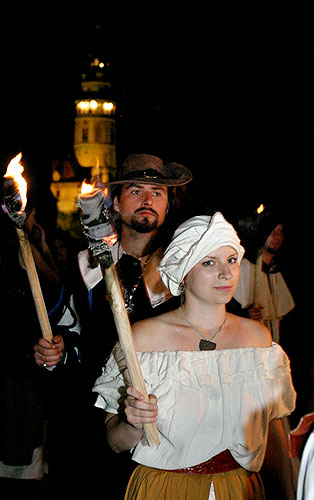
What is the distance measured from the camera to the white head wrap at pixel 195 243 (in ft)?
10.1

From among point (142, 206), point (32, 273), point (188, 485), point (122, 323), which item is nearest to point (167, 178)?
point (142, 206)

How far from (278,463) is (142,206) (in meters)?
2.16

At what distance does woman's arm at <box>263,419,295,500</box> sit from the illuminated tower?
53.0 metres

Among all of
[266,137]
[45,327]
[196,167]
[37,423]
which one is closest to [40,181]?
[196,167]

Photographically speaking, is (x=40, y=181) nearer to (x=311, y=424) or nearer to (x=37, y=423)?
(x=37, y=423)

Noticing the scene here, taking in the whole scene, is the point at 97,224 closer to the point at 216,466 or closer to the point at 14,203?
the point at 14,203

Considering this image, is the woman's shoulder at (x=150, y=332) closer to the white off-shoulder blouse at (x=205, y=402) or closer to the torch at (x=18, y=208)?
the white off-shoulder blouse at (x=205, y=402)

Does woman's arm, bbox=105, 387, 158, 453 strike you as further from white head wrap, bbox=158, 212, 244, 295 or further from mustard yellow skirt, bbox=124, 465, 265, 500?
white head wrap, bbox=158, 212, 244, 295

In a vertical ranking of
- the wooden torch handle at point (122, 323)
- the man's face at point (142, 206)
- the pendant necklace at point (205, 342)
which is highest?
the man's face at point (142, 206)

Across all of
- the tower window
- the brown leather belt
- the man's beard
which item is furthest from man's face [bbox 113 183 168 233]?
the tower window

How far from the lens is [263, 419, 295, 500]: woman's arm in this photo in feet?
9.96

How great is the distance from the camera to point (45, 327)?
295 cm

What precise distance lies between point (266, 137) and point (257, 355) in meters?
23.0

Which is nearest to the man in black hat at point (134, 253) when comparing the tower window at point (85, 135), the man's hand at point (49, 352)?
the man's hand at point (49, 352)
